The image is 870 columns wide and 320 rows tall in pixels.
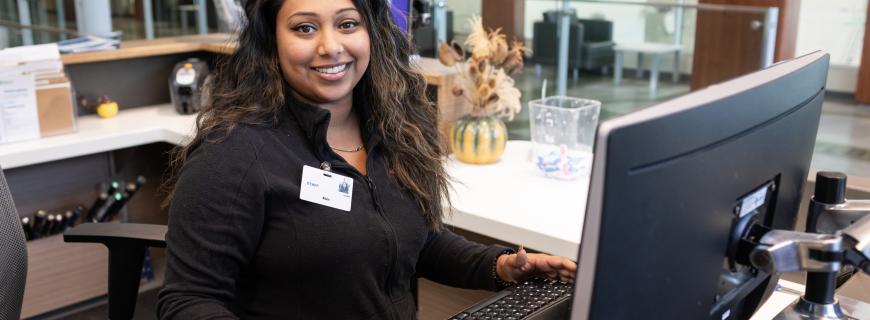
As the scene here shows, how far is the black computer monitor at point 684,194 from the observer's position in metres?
0.67

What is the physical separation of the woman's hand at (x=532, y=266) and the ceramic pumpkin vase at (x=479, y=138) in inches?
38.9

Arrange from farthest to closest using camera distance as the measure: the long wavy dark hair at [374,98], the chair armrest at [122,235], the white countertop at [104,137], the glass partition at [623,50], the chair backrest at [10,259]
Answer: the glass partition at [623,50] < the white countertop at [104,137] < the chair armrest at [122,235] < the chair backrest at [10,259] < the long wavy dark hair at [374,98]

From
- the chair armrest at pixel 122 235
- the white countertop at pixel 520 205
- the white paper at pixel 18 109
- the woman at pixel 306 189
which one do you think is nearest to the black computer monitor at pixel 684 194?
the woman at pixel 306 189

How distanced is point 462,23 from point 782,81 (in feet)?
14.0

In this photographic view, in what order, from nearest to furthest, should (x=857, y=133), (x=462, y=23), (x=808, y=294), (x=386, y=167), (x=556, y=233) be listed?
(x=808, y=294) → (x=386, y=167) → (x=556, y=233) → (x=857, y=133) → (x=462, y=23)

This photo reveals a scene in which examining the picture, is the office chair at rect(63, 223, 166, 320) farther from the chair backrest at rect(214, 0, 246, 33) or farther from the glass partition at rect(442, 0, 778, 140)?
the glass partition at rect(442, 0, 778, 140)

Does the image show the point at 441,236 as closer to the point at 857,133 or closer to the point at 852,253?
the point at 852,253

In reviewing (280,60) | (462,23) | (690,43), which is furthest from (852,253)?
(462,23)

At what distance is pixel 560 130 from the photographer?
240 cm

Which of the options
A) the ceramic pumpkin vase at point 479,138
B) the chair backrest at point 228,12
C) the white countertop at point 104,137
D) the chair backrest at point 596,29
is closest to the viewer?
the ceramic pumpkin vase at point 479,138

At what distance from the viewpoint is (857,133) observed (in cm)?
442

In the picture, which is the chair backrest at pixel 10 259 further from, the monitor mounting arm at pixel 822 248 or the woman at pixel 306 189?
the monitor mounting arm at pixel 822 248

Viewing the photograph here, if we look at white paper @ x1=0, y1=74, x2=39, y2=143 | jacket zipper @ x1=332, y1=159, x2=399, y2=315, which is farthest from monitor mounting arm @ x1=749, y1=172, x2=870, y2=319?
white paper @ x1=0, y1=74, x2=39, y2=143

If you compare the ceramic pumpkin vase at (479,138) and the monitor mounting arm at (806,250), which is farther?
the ceramic pumpkin vase at (479,138)
